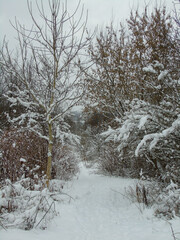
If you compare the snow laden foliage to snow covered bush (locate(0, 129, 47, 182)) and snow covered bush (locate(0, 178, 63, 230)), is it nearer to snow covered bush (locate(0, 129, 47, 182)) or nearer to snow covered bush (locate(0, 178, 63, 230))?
snow covered bush (locate(0, 178, 63, 230))

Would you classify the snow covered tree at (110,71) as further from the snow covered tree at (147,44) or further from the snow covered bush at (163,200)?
the snow covered bush at (163,200)

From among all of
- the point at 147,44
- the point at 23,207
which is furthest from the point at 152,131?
the point at 147,44

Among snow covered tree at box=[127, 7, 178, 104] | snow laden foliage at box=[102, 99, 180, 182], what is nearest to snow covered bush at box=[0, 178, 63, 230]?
snow laden foliage at box=[102, 99, 180, 182]

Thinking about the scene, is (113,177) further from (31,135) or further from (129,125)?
(129,125)

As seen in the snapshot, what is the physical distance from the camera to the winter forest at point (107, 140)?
3.10 m

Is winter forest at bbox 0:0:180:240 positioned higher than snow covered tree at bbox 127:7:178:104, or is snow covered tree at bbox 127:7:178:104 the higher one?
snow covered tree at bbox 127:7:178:104

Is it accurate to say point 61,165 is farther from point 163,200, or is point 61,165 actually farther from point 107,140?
point 163,200

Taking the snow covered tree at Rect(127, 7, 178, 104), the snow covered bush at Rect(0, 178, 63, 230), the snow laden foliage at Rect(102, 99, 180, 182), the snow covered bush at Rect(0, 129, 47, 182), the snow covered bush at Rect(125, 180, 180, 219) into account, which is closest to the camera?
the snow covered bush at Rect(0, 178, 63, 230)

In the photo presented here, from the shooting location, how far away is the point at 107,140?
4.89 metres

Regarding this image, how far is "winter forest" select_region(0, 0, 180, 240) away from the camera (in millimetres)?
3096

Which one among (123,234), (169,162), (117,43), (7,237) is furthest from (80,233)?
(117,43)

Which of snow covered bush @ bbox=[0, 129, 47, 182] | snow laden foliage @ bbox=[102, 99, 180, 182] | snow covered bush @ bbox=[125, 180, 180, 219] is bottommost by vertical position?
snow covered bush @ bbox=[125, 180, 180, 219]

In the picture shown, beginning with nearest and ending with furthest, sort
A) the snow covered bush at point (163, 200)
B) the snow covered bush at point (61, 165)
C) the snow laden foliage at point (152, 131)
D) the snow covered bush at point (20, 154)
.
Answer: the snow laden foliage at point (152, 131), the snow covered bush at point (163, 200), the snow covered bush at point (20, 154), the snow covered bush at point (61, 165)

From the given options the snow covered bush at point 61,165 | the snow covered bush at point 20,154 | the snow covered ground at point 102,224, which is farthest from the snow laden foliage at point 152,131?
the snow covered bush at point 61,165
